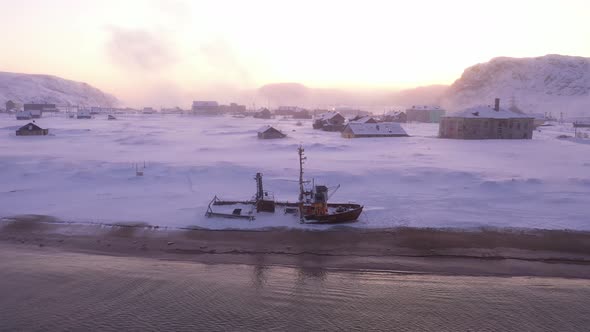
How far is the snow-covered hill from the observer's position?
155 metres

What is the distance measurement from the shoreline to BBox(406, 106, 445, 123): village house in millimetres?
95833

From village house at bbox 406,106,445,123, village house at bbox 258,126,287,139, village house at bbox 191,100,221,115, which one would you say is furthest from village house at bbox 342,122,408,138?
village house at bbox 191,100,221,115

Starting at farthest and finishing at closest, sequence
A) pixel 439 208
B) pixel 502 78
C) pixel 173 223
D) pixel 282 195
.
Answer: pixel 502 78
pixel 282 195
pixel 439 208
pixel 173 223

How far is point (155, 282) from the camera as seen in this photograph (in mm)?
14789

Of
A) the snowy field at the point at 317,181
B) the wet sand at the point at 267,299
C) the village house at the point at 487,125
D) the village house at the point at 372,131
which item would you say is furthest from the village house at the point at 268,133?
the wet sand at the point at 267,299

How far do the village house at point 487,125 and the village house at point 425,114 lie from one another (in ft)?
177

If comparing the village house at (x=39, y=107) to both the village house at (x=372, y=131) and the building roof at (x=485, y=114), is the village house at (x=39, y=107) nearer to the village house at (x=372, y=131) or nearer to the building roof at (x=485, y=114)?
the village house at (x=372, y=131)

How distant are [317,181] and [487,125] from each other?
37.0 meters

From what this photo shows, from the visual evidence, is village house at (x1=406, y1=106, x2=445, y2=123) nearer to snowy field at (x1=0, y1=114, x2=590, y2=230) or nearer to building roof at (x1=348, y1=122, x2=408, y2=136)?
building roof at (x1=348, y1=122, x2=408, y2=136)

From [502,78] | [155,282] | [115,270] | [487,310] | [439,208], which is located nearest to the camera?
[487,310]

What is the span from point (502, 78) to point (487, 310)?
675 ft

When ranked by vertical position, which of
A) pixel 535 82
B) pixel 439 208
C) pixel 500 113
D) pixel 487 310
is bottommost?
pixel 487 310

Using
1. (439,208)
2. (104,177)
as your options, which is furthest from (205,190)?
(439,208)

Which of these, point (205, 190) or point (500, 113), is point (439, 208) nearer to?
point (205, 190)
